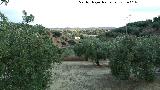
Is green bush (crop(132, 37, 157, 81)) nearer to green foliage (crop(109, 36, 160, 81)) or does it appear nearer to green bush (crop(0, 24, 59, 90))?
green foliage (crop(109, 36, 160, 81))

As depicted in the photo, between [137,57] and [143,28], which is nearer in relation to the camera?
[137,57]

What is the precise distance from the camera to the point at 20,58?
13727mm

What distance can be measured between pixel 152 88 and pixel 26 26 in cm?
1357

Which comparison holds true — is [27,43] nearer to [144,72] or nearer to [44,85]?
[44,85]

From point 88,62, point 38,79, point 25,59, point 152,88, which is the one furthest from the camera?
point 88,62

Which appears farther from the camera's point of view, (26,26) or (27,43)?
(26,26)

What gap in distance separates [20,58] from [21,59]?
5cm

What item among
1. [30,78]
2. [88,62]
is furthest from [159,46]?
[88,62]

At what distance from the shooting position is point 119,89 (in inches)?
1091

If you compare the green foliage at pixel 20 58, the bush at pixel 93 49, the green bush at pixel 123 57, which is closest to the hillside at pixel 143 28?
the bush at pixel 93 49

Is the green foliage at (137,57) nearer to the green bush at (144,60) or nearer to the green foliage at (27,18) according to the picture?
the green bush at (144,60)

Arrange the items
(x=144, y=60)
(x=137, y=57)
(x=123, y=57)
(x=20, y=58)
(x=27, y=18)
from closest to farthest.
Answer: (x=20, y=58) < (x=27, y=18) < (x=144, y=60) < (x=137, y=57) < (x=123, y=57)

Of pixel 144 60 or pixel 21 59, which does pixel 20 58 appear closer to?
pixel 21 59

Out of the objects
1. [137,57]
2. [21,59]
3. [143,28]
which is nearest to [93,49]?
[137,57]
